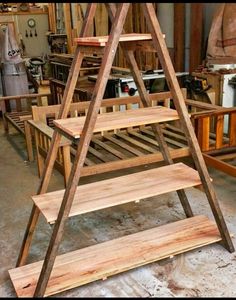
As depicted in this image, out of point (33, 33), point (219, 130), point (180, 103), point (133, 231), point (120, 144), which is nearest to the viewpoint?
point (180, 103)

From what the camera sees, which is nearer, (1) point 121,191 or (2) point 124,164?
(1) point 121,191

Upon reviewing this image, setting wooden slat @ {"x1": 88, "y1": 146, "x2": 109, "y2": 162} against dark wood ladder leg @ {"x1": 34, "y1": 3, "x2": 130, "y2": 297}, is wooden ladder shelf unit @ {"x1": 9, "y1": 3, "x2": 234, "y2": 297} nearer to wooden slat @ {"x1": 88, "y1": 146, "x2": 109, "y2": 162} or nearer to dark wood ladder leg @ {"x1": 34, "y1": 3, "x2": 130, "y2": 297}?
dark wood ladder leg @ {"x1": 34, "y1": 3, "x2": 130, "y2": 297}

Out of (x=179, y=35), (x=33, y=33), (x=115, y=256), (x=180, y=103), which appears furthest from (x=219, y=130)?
(x=33, y=33)

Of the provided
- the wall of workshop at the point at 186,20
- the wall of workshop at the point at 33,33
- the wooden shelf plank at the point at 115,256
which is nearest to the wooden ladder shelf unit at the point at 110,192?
the wooden shelf plank at the point at 115,256

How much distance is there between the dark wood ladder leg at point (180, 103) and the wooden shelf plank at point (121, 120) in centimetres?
7

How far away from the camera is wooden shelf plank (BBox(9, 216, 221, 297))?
174 centimetres

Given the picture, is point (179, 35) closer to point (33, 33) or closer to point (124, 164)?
point (124, 164)

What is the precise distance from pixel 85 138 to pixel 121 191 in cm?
43

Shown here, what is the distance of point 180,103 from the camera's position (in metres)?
1.77

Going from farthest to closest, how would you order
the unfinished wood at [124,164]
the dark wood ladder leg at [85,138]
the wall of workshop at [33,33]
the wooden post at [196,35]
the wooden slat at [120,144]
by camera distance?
1. the wall of workshop at [33,33]
2. the wooden post at [196,35]
3. the wooden slat at [120,144]
4. the unfinished wood at [124,164]
5. the dark wood ladder leg at [85,138]

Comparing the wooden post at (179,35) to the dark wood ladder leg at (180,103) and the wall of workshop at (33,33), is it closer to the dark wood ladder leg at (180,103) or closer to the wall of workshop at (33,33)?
the dark wood ladder leg at (180,103)

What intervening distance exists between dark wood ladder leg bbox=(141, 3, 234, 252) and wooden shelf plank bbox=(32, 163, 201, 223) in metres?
0.11

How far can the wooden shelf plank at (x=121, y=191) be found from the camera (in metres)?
1.73

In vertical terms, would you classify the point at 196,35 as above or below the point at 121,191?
above
